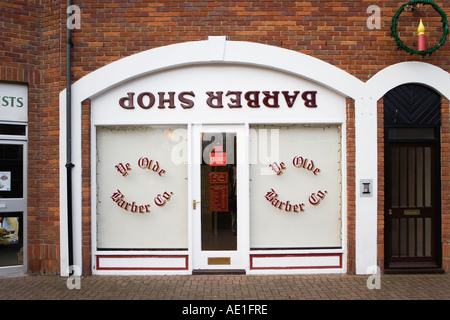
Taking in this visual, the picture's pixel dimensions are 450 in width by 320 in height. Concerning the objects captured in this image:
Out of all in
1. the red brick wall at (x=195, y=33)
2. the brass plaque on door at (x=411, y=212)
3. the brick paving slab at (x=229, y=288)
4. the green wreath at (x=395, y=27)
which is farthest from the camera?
the brass plaque on door at (x=411, y=212)

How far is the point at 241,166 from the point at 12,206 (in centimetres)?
379

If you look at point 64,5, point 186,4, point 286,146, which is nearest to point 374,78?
point 286,146

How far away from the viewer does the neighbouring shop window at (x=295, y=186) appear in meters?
6.17

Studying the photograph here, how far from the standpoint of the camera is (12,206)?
6.11 metres

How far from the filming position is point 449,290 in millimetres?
5352

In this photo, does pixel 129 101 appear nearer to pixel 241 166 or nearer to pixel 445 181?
pixel 241 166

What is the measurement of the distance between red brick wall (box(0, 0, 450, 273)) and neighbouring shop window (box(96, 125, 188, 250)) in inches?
21.7

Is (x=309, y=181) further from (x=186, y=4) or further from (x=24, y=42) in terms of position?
(x=24, y=42)

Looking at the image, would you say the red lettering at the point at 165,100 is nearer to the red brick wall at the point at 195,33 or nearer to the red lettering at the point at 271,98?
the red brick wall at the point at 195,33

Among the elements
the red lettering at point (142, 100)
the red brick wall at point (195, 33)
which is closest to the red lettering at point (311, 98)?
the red brick wall at point (195, 33)

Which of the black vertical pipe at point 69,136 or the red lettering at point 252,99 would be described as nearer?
the black vertical pipe at point 69,136

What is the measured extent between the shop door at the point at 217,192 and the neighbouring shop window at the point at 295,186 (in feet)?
0.81

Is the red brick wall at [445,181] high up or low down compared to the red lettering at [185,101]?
down

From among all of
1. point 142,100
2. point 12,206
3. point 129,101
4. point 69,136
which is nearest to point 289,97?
point 142,100
